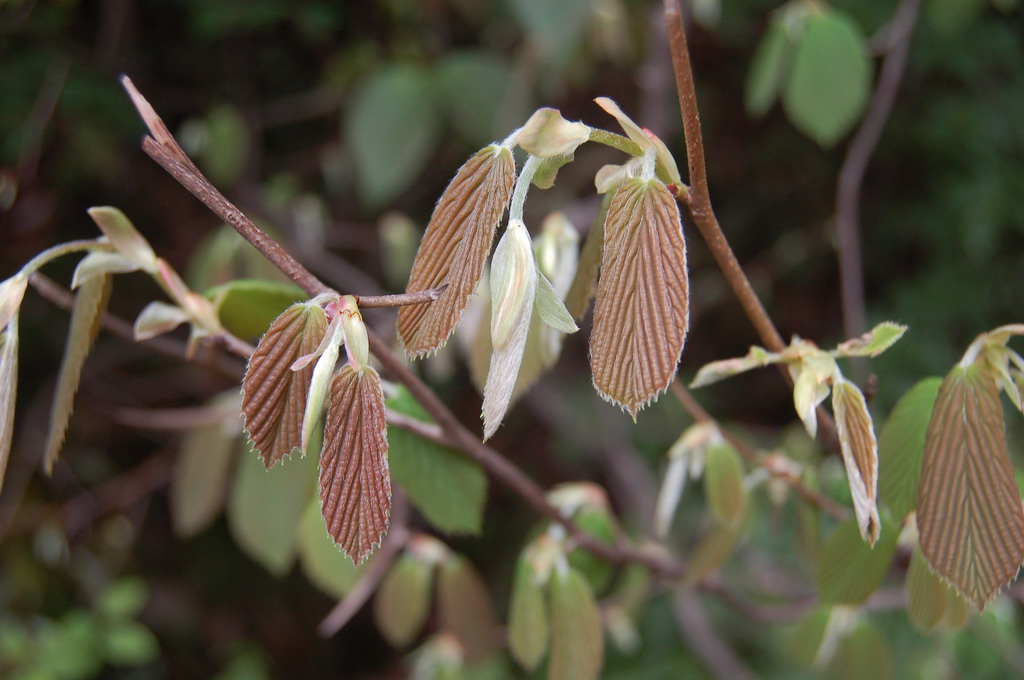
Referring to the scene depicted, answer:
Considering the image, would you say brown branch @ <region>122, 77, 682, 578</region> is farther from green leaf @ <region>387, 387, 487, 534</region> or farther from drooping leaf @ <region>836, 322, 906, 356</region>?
drooping leaf @ <region>836, 322, 906, 356</region>

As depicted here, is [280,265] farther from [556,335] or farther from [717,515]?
[717,515]

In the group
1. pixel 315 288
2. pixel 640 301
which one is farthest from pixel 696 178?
pixel 315 288

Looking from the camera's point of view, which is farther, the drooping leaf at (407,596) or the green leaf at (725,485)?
the drooping leaf at (407,596)

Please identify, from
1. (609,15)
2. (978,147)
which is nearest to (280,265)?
(609,15)

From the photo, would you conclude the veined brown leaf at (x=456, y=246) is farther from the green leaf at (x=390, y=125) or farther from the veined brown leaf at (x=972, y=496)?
the green leaf at (x=390, y=125)

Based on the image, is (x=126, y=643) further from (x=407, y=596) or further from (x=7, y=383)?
(x=7, y=383)

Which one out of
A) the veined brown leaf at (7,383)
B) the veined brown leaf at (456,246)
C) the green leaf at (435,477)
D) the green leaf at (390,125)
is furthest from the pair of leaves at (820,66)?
the veined brown leaf at (7,383)
